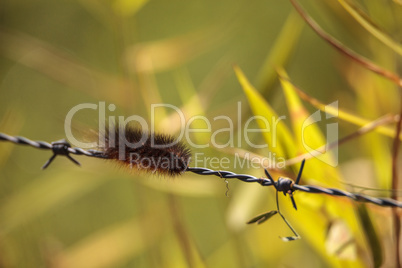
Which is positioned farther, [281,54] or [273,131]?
[281,54]

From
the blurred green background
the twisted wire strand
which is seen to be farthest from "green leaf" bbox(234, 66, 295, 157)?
the twisted wire strand

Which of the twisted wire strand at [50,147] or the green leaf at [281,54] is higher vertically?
the green leaf at [281,54]

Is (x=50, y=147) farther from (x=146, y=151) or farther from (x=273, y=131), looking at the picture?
(x=273, y=131)

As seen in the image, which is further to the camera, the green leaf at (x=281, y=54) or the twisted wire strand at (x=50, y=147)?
the green leaf at (x=281, y=54)

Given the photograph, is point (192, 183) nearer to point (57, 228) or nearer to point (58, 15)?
point (57, 228)

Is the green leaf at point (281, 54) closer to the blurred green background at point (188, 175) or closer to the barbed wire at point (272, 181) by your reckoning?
the blurred green background at point (188, 175)

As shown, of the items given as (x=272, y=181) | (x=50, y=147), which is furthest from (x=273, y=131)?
(x=50, y=147)

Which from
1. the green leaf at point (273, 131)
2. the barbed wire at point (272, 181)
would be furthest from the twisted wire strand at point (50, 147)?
the green leaf at point (273, 131)

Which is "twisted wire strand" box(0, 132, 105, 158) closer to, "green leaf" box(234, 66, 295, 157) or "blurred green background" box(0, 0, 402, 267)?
"blurred green background" box(0, 0, 402, 267)
